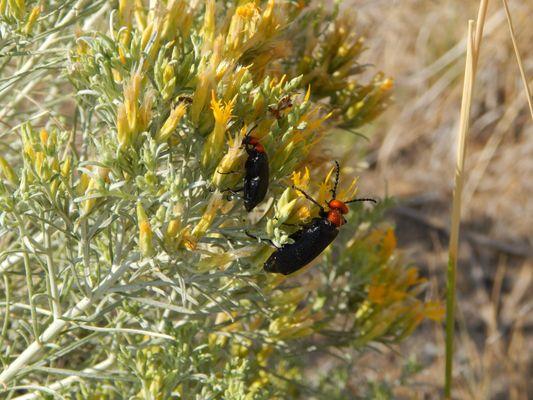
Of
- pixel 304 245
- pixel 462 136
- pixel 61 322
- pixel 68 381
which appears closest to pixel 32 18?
pixel 61 322

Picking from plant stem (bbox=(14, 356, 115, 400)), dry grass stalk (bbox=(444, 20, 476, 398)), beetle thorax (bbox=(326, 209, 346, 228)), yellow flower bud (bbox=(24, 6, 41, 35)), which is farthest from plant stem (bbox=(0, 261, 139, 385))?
dry grass stalk (bbox=(444, 20, 476, 398))

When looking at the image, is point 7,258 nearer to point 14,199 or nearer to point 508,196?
point 14,199

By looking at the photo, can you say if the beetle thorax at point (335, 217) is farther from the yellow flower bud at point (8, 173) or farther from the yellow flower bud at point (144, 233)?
the yellow flower bud at point (8, 173)

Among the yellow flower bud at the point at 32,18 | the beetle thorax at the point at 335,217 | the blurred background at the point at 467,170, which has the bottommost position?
the blurred background at the point at 467,170

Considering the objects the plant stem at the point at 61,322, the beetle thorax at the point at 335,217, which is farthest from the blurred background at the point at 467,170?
the plant stem at the point at 61,322

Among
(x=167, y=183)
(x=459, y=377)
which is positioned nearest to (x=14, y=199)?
(x=167, y=183)
